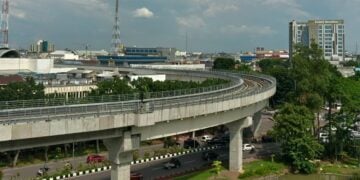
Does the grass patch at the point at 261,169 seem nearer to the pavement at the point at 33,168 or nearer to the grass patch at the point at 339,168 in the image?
the grass patch at the point at 339,168

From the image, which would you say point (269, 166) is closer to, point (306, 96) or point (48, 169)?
point (306, 96)

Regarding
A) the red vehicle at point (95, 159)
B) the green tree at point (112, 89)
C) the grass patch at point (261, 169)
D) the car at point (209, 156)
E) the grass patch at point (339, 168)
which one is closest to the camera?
the grass patch at point (261, 169)

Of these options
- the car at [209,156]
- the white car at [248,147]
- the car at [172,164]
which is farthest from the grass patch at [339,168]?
the car at [172,164]

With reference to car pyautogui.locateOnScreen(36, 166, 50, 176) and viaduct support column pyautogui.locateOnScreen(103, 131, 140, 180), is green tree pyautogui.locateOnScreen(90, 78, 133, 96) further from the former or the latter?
viaduct support column pyautogui.locateOnScreen(103, 131, 140, 180)

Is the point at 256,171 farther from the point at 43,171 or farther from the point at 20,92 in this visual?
the point at 20,92

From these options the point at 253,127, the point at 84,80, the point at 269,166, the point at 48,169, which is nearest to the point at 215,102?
the point at 269,166

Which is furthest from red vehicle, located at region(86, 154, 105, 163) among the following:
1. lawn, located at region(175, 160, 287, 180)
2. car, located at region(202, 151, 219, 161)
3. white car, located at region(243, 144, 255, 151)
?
white car, located at region(243, 144, 255, 151)

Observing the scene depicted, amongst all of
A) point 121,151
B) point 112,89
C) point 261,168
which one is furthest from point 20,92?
point 261,168

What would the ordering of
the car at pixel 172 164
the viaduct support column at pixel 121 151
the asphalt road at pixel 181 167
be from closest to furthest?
the viaduct support column at pixel 121 151 < the asphalt road at pixel 181 167 < the car at pixel 172 164
